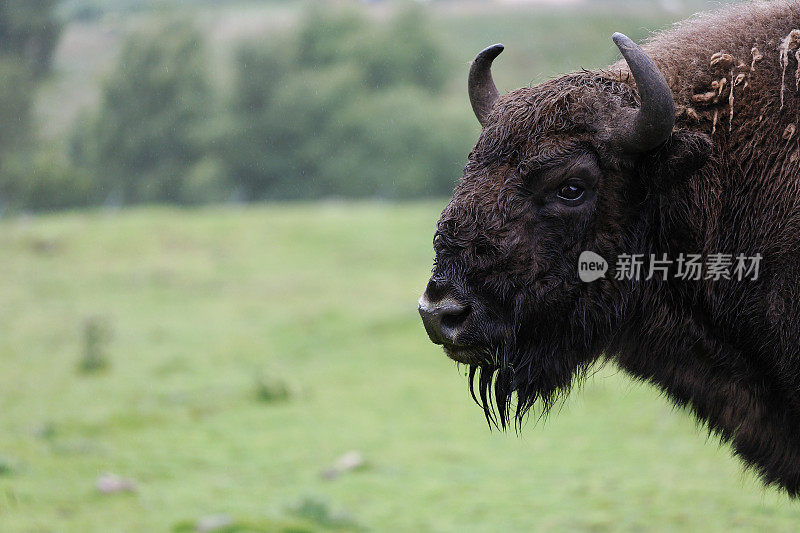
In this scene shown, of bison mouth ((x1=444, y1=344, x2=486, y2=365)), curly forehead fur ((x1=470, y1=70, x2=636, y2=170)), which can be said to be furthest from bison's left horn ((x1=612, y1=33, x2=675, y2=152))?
bison mouth ((x1=444, y1=344, x2=486, y2=365))

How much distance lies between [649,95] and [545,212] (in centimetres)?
66

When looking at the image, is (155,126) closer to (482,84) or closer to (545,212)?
(482,84)

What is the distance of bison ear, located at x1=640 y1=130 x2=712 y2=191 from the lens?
3.77 meters

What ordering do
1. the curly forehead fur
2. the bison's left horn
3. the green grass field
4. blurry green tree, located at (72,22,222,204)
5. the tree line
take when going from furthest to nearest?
the tree line < blurry green tree, located at (72,22,222,204) < the green grass field < the curly forehead fur < the bison's left horn

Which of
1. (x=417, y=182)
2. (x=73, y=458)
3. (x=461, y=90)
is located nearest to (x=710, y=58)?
(x=73, y=458)

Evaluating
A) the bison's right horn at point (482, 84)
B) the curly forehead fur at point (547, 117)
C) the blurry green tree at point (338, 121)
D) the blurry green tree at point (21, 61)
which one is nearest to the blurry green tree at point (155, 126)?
the blurry green tree at point (338, 121)

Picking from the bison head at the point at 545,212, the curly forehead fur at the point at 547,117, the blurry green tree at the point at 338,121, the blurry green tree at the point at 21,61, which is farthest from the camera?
the blurry green tree at the point at 338,121

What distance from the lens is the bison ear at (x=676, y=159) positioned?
149 inches

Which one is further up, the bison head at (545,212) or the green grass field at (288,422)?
the bison head at (545,212)

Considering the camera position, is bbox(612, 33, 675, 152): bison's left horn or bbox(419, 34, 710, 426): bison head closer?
bbox(612, 33, 675, 152): bison's left horn
